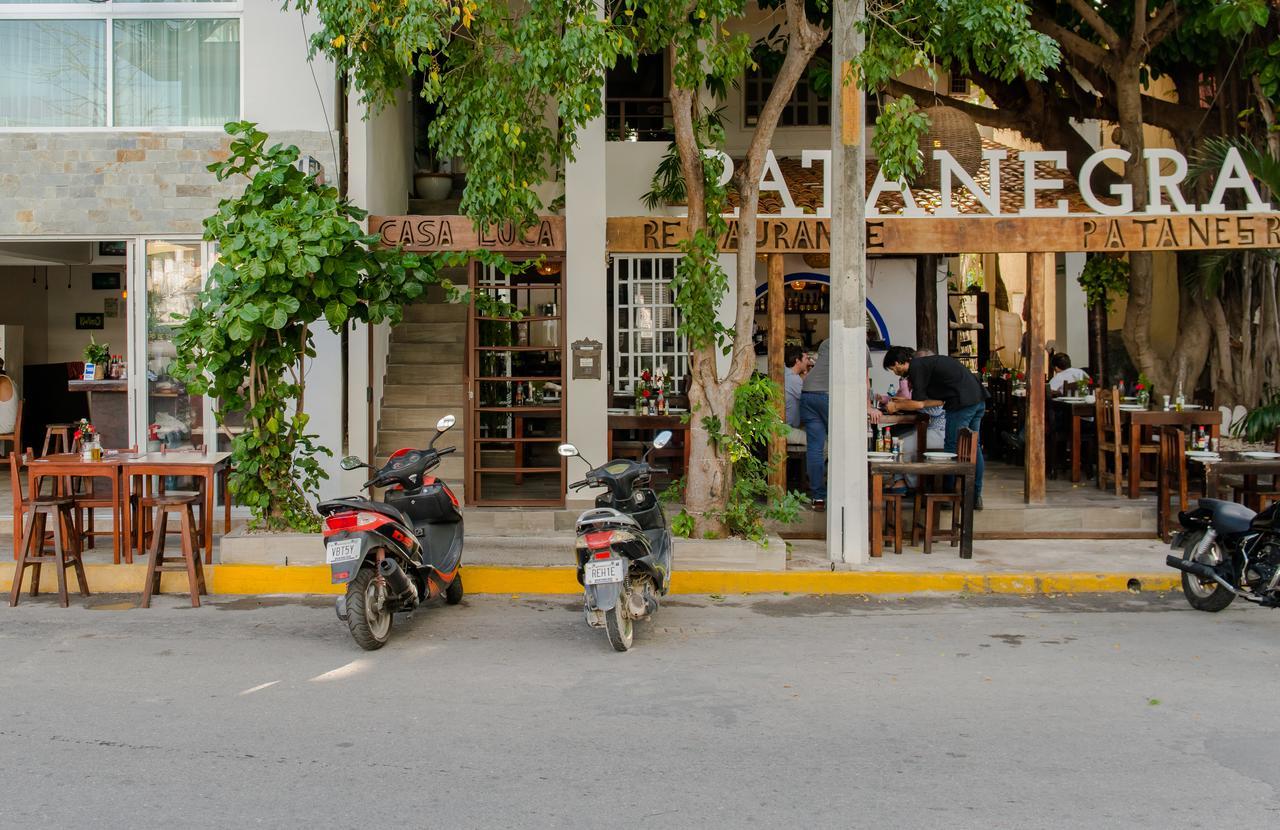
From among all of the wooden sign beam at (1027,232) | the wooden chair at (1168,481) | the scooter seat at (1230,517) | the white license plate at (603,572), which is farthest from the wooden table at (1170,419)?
the white license plate at (603,572)

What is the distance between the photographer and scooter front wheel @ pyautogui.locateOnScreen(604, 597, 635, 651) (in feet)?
24.5

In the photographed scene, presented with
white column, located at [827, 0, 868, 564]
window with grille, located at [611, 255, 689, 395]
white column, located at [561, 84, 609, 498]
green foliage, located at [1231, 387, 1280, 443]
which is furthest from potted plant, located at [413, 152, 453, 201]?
green foliage, located at [1231, 387, 1280, 443]

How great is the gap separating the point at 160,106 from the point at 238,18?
117 cm

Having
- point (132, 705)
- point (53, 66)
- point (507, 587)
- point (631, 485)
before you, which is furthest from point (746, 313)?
point (53, 66)

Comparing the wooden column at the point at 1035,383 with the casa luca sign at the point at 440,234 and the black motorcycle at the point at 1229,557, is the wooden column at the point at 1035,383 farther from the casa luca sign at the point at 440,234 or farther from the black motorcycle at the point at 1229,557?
the casa luca sign at the point at 440,234

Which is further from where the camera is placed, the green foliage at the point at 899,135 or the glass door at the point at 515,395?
the glass door at the point at 515,395

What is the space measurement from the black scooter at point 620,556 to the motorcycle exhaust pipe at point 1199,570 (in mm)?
3776

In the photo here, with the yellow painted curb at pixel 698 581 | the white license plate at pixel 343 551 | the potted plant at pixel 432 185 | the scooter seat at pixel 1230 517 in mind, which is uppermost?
the potted plant at pixel 432 185

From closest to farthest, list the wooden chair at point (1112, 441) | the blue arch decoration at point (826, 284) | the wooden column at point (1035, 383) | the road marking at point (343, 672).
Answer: the road marking at point (343, 672) → the wooden column at point (1035, 383) → the wooden chair at point (1112, 441) → the blue arch decoration at point (826, 284)

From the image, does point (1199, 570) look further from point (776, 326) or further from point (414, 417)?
point (414, 417)

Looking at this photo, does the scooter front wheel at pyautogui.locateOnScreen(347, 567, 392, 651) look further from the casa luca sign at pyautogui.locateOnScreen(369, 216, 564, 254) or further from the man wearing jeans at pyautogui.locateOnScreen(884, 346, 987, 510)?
the man wearing jeans at pyautogui.locateOnScreen(884, 346, 987, 510)

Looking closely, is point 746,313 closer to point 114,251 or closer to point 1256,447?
point 1256,447

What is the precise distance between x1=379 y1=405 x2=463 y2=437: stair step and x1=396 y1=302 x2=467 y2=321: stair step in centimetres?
165

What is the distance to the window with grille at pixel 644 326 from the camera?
47.3 ft
